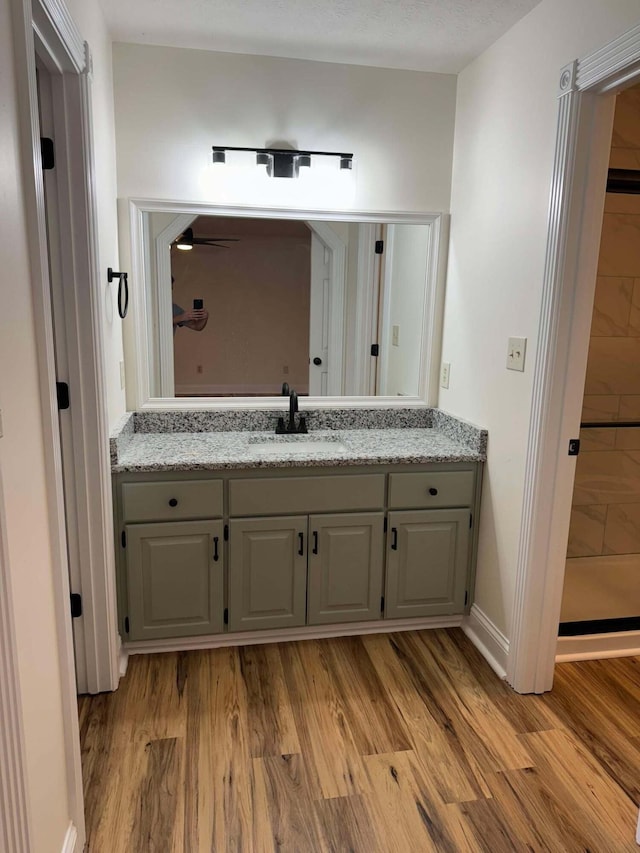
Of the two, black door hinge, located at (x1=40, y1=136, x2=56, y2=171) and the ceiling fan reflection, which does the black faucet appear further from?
black door hinge, located at (x1=40, y1=136, x2=56, y2=171)

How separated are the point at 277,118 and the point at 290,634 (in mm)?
2218

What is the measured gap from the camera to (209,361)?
9.03ft

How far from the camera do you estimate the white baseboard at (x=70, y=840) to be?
1.44 meters

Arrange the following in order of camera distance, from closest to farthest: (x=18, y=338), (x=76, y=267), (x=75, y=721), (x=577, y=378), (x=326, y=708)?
1. (x=18, y=338)
2. (x=75, y=721)
3. (x=76, y=267)
4. (x=577, y=378)
5. (x=326, y=708)

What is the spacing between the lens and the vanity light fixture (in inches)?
101

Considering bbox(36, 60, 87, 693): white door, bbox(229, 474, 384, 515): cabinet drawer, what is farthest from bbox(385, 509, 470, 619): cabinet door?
bbox(36, 60, 87, 693): white door

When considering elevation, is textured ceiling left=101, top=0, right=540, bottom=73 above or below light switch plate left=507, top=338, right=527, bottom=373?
above

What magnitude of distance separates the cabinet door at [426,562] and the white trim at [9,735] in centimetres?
165

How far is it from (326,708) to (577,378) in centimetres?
145

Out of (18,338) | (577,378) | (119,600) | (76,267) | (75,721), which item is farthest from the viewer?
(119,600)

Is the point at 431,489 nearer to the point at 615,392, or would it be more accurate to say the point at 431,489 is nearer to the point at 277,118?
the point at 615,392

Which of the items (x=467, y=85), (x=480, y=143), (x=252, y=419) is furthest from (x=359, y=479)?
(x=467, y=85)

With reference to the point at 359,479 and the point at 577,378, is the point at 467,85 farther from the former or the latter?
the point at 359,479

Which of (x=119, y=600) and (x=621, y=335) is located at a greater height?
(x=621, y=335)
